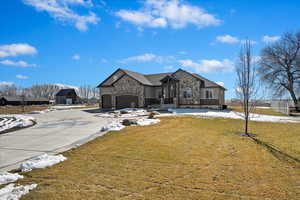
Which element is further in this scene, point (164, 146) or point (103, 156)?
point (164, 146)

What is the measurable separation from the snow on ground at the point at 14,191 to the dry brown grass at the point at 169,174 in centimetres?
16

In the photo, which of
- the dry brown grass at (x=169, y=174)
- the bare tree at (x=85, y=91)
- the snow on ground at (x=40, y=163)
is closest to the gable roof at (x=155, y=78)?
the dry brown grass at (x=169, y=174)

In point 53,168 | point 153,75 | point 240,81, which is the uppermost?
point 153,75

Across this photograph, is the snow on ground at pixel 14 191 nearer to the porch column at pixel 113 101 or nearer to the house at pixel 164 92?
the house at pixel 164 92

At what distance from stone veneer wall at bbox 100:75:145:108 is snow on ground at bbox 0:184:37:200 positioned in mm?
23112

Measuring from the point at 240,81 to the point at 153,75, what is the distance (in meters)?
23.3

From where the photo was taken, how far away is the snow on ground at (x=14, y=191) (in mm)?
3539

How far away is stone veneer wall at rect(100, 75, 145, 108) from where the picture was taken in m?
27.1

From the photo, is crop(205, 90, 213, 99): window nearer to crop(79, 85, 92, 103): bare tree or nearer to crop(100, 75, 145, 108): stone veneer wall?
crop(100, 75, 145, 108): stone veneer wall

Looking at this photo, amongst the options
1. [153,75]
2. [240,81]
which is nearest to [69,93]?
[153,75]

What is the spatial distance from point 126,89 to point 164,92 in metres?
5.89

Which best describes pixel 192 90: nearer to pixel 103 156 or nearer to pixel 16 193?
pixel 103 156

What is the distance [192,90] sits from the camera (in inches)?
1013

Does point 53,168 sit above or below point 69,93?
below
